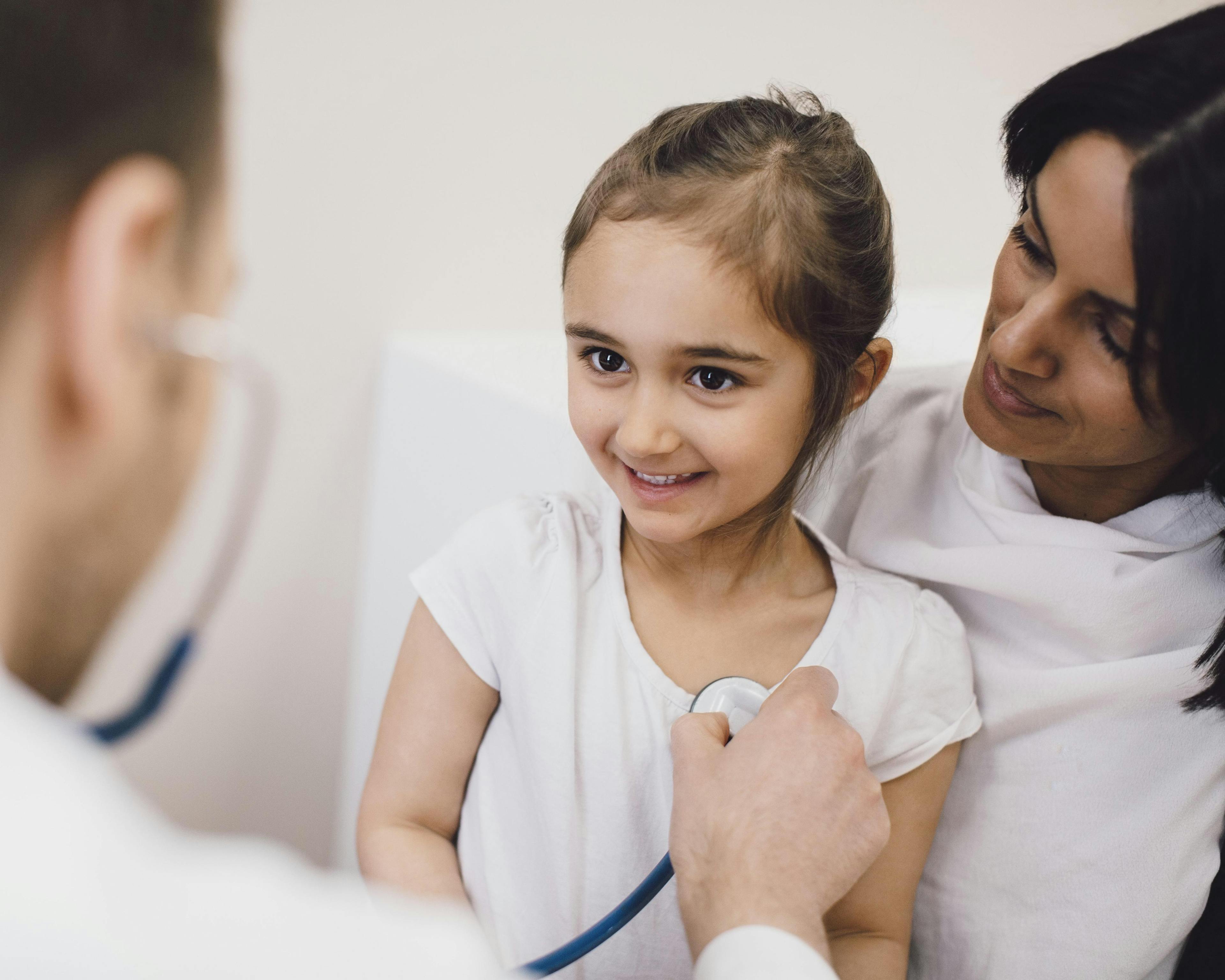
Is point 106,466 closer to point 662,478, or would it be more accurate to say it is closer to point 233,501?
point 233,501

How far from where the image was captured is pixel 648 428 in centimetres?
76

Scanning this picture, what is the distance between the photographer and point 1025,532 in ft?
3.07

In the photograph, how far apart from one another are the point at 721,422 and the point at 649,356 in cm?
8

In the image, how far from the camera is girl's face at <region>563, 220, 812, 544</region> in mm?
744

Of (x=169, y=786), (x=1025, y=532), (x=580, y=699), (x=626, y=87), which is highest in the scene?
(x=626, y=87)

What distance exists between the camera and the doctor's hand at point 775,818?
0.68 m

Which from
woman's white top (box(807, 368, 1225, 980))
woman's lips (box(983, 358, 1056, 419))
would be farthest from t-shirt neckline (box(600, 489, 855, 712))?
woman's lips (box(983, 358, 1056, 419))

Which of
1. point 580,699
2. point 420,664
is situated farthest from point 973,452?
point 420,664

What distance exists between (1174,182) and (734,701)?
1.69ft

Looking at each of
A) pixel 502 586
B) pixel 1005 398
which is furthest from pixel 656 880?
pixel 1005 398

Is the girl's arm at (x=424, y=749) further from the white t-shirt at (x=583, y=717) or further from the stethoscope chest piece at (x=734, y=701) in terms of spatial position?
the stethoscope chest piece at (x=734, y=701)

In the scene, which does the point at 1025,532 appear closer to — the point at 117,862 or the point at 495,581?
the point at 495,581

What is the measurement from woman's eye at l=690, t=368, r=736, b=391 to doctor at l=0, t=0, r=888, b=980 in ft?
1.31

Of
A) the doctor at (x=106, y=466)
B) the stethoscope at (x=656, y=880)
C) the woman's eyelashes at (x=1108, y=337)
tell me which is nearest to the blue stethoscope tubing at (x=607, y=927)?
the stethoscope at (x=656, y=880)
